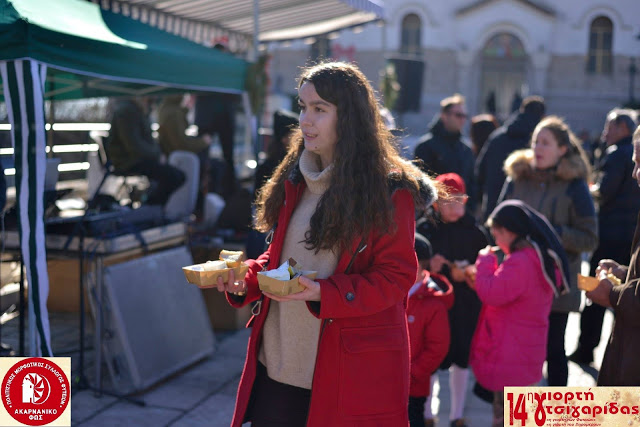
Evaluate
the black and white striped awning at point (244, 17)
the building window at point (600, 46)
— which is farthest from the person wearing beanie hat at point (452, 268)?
the building window at point (600, 46)

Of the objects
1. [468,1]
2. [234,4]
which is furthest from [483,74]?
[234,4]

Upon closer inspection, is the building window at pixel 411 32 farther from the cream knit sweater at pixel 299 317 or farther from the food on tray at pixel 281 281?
the food on tray at pixel 281 281

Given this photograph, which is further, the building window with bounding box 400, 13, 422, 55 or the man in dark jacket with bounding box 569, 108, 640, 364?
the building window with bounding box 400, 13, 422, 55

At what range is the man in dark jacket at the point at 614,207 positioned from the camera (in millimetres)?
5977

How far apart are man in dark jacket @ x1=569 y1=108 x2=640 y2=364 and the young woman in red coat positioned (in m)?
3.79

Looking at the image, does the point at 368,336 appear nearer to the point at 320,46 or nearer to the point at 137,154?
the point at 137,154

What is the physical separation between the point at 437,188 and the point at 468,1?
41100mm

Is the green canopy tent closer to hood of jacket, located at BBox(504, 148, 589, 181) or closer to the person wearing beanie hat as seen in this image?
the person wearing beanie hat

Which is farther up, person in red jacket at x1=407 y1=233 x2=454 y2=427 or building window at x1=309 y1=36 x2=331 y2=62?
building window at x1=309 y1=36 x2=331 y2=62

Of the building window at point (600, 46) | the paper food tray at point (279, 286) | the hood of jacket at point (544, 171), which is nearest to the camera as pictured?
the paper food tray at point (279, 286)

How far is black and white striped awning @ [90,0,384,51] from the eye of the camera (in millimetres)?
8184

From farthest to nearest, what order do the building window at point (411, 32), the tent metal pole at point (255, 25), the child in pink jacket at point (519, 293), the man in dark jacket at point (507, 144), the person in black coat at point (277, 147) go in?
the building window at point (411, 32), the tent metal pole at point (255, 25), the man in dark jacket at point (507, 144), the person in black coat at point (277, 147), the child in pink jacket at point (519, 293)

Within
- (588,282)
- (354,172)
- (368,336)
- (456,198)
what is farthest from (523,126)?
(368,336)

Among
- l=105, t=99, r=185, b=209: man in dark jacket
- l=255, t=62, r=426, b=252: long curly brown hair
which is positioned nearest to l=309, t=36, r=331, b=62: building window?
l=105, t=99, r=185, b=209: man in dark jacket
